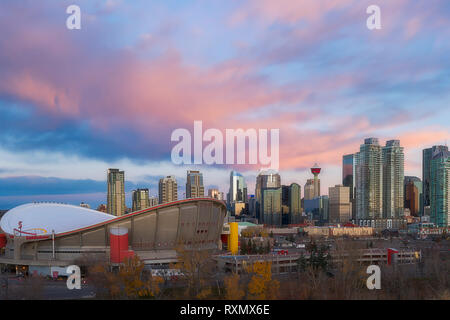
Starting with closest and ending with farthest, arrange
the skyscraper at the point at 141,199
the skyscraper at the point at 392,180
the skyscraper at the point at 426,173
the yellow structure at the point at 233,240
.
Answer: the yellow structure at the point at 233,240
the skyscraper at the point at 141,199
the skyscraper at the point at 392,180
the skyscraper at the point at 426,173

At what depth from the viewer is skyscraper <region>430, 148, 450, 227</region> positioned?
13225cm

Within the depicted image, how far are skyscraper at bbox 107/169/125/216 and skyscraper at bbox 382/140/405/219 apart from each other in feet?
343

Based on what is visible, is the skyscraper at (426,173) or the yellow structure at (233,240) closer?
the yellow structure at (233,240)

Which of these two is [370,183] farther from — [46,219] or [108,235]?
[46,219]

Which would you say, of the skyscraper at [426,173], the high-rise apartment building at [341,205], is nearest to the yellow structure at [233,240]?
the high-rise apartment building at [341,205]

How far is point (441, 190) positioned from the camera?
132m

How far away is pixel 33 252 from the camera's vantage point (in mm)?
46281

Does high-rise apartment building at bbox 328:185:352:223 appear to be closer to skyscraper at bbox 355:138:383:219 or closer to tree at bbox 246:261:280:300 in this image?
skyscraper at bbox 355:138:383:219

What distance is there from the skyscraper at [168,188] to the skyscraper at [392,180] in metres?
84.1

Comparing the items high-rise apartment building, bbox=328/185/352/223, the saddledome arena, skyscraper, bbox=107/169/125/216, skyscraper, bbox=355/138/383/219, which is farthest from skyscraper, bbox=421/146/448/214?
the saddledome arena

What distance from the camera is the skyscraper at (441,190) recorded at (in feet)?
434

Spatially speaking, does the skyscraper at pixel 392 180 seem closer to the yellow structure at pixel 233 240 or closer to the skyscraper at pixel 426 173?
the skyscraper at pixel 426 173

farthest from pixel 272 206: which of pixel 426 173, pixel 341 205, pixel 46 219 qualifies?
pixel 46 219
